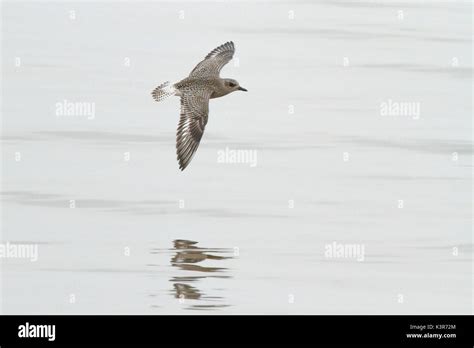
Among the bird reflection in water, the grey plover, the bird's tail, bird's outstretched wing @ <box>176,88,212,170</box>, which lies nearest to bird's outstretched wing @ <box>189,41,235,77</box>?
the grey plover

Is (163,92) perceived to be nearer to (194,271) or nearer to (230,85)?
(230,85)

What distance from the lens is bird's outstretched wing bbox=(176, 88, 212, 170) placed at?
1469cm

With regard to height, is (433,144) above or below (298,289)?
above

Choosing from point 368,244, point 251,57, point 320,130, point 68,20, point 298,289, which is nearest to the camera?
point 298,289

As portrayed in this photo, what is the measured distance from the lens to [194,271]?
11.7 m

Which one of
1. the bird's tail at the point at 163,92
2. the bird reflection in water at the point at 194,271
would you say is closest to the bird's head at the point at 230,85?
the bird's tail at the point at 163,92

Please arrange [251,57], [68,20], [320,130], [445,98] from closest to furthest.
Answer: [320,130] < [445,98] < [251,57] < [68,20]

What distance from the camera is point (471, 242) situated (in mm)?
13172

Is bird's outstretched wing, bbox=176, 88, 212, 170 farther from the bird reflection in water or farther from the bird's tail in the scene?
the bird reflection in water

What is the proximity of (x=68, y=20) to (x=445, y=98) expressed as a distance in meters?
8.08

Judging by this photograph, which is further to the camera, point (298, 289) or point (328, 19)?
point (328, 19)

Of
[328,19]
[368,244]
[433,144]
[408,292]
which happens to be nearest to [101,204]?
[368,244]

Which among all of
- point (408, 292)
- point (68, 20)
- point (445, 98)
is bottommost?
point (408, 292)

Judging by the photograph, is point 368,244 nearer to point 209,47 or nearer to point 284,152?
point 284,152
